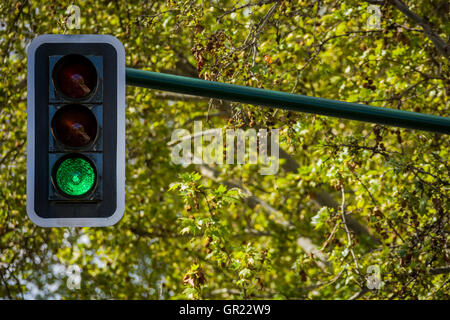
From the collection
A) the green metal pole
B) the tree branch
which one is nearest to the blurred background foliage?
the tree branch

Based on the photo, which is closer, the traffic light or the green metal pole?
the traffic light

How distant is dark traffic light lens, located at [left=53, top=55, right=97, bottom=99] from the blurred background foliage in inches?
109

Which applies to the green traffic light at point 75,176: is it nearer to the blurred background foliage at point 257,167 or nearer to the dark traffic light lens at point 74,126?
the dark traffic light lens at point 74,126

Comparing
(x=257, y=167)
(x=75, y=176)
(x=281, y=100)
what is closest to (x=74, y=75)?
(x=75, y=176)

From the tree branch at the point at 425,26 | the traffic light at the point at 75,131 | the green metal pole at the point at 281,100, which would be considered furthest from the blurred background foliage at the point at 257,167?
the traffic light at the point at 75,131

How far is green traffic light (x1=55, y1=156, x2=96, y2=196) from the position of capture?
120 inches

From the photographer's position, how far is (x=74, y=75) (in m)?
3.13

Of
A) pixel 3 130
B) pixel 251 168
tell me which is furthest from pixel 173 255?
pixel 3 130

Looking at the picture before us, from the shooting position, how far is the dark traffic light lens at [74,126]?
306 cm

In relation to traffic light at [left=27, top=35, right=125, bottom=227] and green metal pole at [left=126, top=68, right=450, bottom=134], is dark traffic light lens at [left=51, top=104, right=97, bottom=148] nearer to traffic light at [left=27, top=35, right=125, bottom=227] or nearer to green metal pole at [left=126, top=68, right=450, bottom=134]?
traffic light at [left=27, top=35, right=125, bottom=227]
